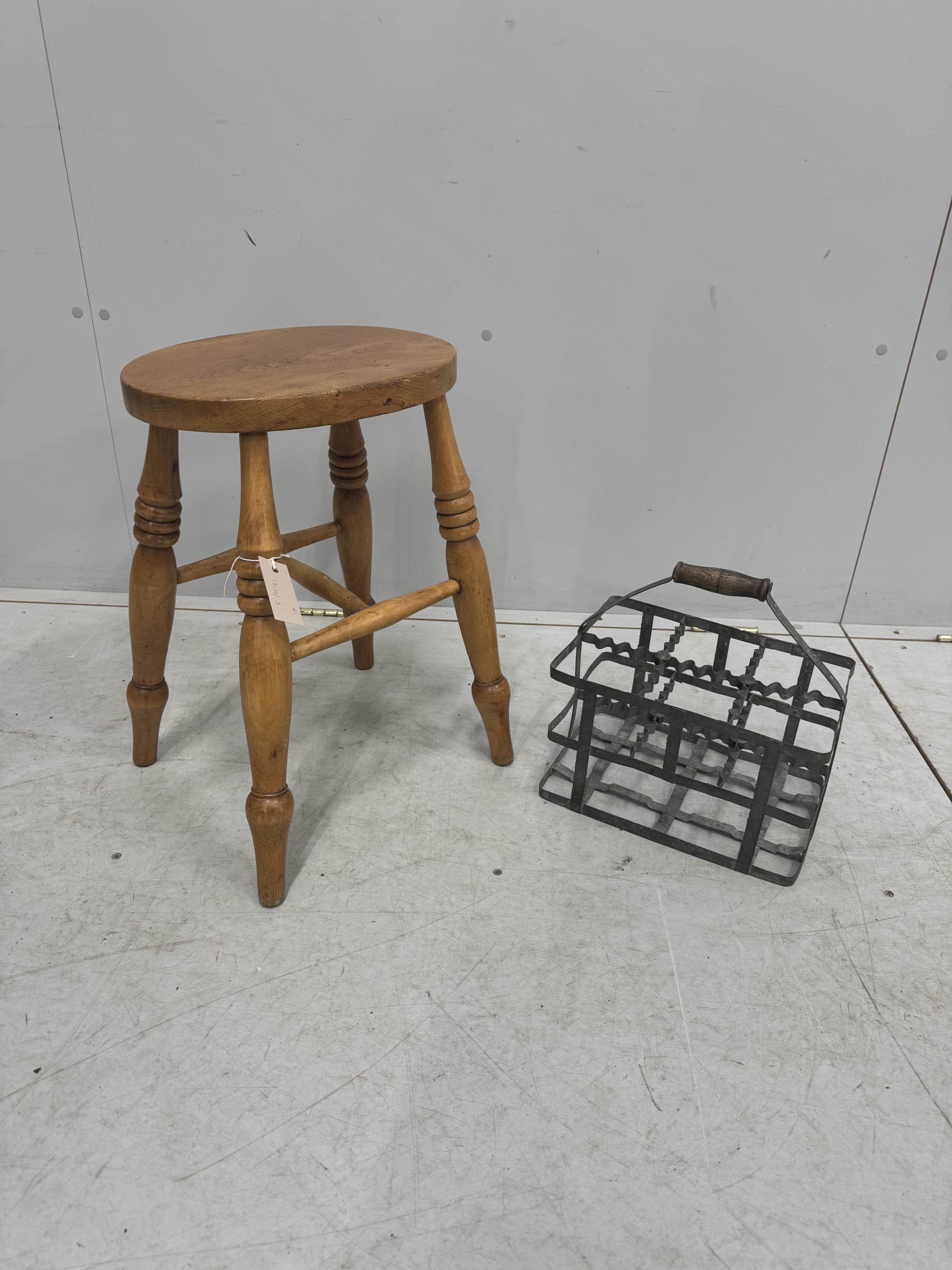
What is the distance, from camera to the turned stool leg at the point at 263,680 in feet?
2.86

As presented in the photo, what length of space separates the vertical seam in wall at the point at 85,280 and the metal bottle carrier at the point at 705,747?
93 cm

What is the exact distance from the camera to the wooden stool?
0.86 m

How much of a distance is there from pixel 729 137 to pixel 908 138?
0.87 feet

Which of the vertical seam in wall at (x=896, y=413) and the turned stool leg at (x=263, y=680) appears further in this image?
the vertical seam in wall at (x=896, y=413)

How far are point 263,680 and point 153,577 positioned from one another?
27 centimetres

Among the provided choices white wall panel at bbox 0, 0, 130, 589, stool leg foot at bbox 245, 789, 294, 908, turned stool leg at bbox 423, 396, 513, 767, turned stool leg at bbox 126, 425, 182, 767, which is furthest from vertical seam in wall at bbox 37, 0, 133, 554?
stool leg foot at bbox 245, 789, 294, 908

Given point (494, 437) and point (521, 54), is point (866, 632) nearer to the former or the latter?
point (494, 437)

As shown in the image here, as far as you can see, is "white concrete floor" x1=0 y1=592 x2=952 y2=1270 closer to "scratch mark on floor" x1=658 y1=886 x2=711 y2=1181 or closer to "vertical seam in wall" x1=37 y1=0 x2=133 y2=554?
"scratch mark on floor" x1=658 y1=886 x2=711 y2=1181

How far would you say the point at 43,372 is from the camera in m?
1.50

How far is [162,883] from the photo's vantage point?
1.02m

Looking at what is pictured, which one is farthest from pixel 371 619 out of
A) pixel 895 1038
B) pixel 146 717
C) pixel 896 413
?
pixel 896 413

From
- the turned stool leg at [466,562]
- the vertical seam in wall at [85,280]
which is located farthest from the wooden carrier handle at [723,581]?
the vertical seam in wall at [85,280]

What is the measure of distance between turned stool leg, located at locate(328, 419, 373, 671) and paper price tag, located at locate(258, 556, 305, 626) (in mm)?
390

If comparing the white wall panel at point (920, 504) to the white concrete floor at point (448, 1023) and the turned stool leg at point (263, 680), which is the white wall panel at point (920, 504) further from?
the turned stool leg at point (263, 680)
